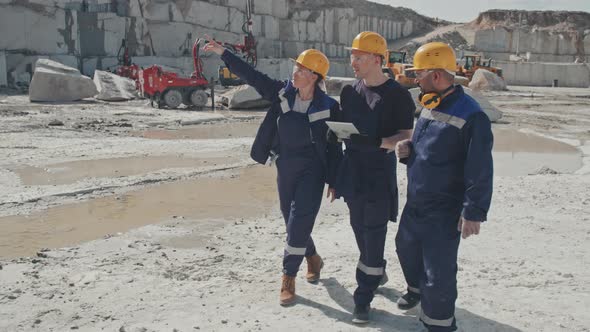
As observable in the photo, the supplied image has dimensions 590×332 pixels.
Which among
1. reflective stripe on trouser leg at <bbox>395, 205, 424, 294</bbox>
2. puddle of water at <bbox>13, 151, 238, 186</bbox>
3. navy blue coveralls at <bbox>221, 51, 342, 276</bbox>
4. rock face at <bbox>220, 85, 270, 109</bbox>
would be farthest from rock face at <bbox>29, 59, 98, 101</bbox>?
reflective stripe on trouser leg at <bbox>395, 205, 424, 294</bbox>

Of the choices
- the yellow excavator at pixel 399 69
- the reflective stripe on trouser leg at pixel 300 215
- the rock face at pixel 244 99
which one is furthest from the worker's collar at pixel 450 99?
the yellow excavator at pixel 399 69

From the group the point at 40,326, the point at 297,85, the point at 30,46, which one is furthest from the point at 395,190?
the point at 30,46

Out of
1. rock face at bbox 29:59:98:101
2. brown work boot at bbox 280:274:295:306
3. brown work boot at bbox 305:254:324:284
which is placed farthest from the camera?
rock face at bbox 29:59:98:101

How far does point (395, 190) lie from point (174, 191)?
4.35 metres

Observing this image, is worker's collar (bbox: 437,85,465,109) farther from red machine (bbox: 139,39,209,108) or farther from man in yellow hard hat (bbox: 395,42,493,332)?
red machine (bbox: 139,39,209,108)

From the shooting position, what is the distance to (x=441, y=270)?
9.41 feet

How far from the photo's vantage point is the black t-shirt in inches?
132

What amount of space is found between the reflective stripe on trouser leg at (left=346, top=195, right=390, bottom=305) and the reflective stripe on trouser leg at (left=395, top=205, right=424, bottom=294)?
229mm

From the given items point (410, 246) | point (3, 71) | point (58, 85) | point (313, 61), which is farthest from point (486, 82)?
point (410, 246)

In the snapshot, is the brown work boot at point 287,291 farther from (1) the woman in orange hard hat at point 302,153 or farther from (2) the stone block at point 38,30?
(2) the stone block at point 38,30

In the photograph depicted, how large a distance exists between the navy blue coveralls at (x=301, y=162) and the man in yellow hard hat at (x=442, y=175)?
766mm

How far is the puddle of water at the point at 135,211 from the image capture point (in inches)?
209

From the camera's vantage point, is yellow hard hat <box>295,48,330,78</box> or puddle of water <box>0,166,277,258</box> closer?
yellow hard hat <box>295,48,330,78</box>

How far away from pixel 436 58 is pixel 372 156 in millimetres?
746
